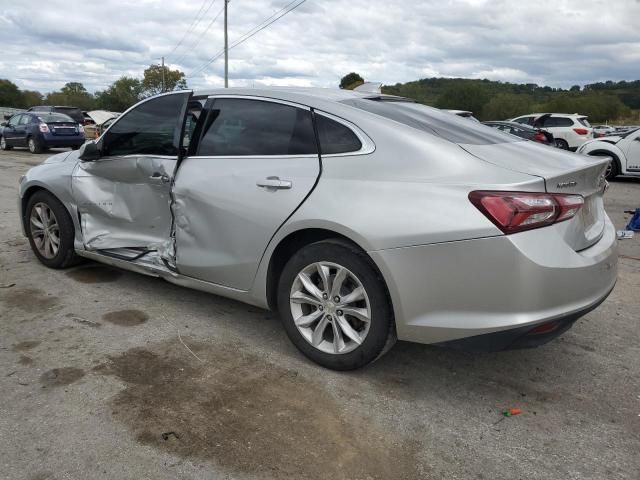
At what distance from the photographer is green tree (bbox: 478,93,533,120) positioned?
2141 inches

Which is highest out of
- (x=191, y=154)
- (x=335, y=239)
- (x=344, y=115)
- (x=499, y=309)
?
(x=344, y=115)

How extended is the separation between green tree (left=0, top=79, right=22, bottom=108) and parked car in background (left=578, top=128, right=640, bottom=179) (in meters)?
93.5

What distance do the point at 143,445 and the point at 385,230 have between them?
1.56 metres

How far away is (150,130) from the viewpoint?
4.28m

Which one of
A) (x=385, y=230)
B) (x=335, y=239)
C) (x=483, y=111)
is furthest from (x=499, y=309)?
(x=483, y=111)

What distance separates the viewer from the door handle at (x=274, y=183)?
3.29m

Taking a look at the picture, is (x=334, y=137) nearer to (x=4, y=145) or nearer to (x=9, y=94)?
(x=4, y=145)

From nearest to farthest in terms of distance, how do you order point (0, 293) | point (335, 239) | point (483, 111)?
point (335, 239)
point (0, 293)
point (483, 111)

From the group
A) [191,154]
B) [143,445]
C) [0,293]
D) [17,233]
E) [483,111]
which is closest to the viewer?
[143,445]

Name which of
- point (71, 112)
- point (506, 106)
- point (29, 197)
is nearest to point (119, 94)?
point (506, 106)

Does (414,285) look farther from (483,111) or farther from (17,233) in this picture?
(483,111)

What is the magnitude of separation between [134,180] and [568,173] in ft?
10.3

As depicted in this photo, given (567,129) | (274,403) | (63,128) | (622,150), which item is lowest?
(274,403)

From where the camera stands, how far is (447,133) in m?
3.24
